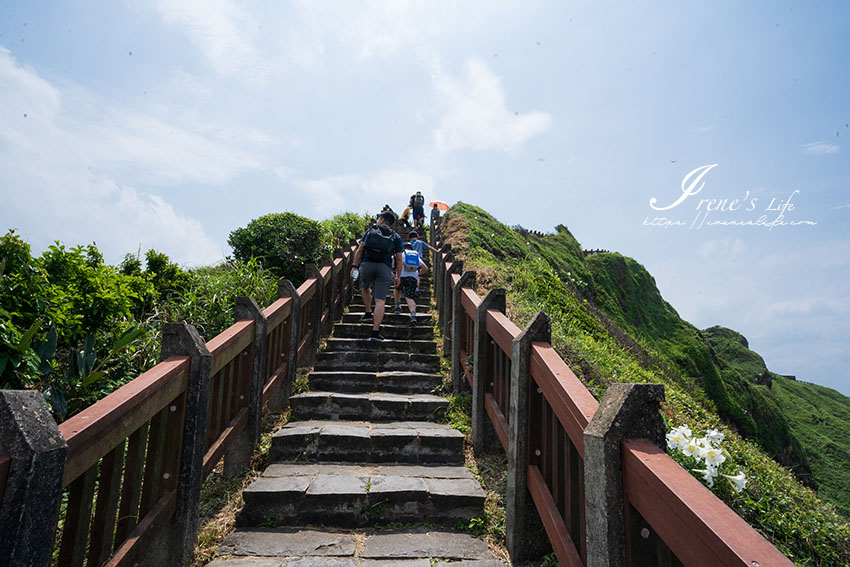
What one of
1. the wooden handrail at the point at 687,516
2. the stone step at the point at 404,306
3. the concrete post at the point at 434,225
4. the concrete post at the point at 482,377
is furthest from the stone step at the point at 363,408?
the concrete post at the point at 434,225

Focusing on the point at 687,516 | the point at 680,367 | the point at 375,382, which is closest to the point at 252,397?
the point at 375,382

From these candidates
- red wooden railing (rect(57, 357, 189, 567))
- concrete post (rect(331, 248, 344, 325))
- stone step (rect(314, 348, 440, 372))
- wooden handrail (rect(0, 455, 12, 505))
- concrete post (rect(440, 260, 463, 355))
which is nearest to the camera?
wooden handrail (rect(0, 455, 12, 505))

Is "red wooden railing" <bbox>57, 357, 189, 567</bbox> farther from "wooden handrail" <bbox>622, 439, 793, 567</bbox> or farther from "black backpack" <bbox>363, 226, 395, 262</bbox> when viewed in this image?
"black backpack" <bbox>363, 226, 395, 262</bbox>

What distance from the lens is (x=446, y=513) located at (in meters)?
3.38

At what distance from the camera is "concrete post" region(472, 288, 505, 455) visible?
417 cm

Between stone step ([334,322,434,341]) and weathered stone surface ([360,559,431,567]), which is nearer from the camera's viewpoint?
weathered stone surface ([360,559,431,567])

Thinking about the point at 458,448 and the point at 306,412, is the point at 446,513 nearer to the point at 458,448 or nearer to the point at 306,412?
the point at 458,448

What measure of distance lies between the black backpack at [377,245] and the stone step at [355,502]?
3507 mm

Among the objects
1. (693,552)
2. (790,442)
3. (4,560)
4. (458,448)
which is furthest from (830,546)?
(790,442)

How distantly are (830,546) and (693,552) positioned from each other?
366 cm

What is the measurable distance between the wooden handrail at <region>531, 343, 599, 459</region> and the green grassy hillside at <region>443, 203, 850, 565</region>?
205 cm

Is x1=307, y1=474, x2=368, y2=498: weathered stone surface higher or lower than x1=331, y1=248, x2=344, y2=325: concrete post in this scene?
lower

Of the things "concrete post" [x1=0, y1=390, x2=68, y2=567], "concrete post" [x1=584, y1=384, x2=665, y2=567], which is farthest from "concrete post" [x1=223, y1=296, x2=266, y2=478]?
"concrete post" [x1=584, y1=384, x2=665, y2=567]

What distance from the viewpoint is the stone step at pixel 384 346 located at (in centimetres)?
638
